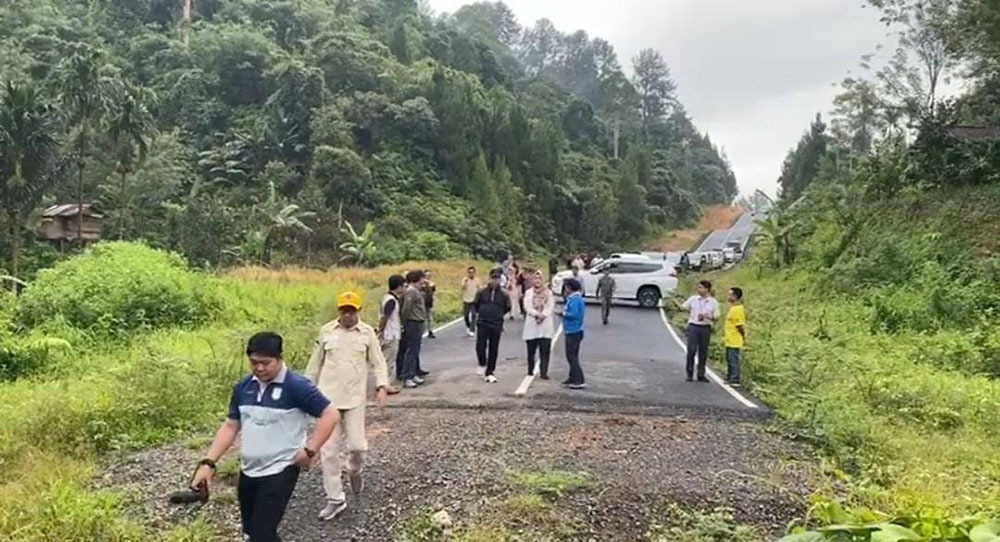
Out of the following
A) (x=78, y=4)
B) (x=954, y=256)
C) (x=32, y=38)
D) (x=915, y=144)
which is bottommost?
(x=954, y=256)

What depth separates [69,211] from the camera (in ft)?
129

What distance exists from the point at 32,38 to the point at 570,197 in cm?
3536

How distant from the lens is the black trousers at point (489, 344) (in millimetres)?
12992

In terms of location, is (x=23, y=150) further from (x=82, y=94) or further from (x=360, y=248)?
(x=360, y=248)

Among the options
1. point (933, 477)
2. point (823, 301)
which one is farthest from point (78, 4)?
point (933, 477)

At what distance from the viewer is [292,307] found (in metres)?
21.3

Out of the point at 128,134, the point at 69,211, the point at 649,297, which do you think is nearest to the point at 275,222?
the point at 128,134

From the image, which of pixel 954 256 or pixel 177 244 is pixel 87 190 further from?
pixel 954 256

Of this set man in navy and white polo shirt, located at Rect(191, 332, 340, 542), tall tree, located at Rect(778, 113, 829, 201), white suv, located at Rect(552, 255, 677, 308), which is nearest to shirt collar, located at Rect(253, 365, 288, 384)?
man in navy and white polo shirt, located at Rect(191, 332, 340, 542)

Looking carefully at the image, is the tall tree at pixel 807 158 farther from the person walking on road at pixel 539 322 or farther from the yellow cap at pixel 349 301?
the yellow cap at pixel 349 301

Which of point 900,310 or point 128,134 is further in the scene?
point 128,134

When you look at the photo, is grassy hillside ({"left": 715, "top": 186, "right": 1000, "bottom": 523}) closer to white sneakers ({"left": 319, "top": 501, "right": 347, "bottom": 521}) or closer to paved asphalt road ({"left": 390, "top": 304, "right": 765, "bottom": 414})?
paved asphalt road ({"left": 390, "top": 304, "right": 765, "bottom": 414})

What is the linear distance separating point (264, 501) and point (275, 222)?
112 ft

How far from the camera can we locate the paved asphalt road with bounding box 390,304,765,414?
37.3ft
